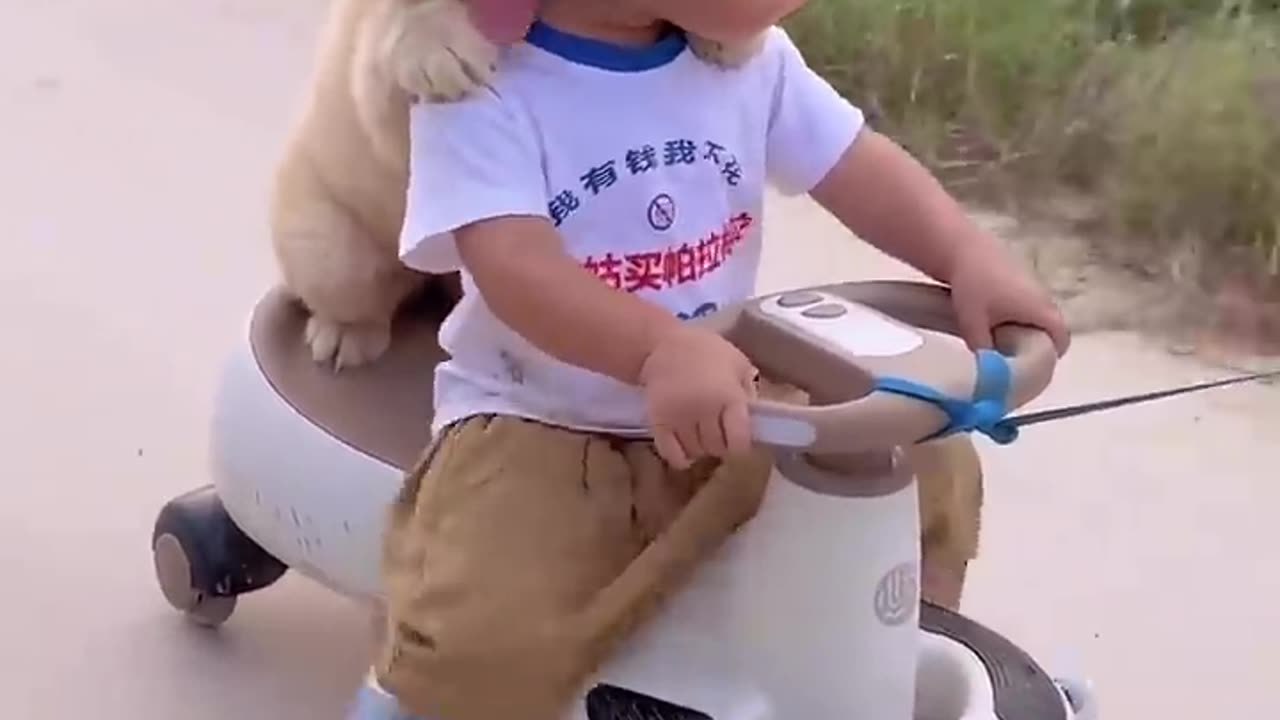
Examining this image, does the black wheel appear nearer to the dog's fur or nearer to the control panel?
the dog's fur

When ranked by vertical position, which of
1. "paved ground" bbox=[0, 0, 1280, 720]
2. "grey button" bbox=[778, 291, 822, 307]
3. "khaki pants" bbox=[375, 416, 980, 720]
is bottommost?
"paved ground" bbox=[0, 0, 1280, 720]

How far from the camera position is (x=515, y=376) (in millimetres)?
832

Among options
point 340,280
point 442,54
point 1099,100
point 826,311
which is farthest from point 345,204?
point 1099,100

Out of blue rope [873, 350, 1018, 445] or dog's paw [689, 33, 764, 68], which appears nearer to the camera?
blue rope [873, 350, 1018, 445]

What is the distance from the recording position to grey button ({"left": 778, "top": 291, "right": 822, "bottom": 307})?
0.74m

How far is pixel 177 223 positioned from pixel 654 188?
0.89m

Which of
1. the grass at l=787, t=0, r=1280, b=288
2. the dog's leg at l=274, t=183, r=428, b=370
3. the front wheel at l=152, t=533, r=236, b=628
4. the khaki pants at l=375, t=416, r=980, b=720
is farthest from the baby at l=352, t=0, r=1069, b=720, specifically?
the grass at l=787, t=0, r=1280, b=288

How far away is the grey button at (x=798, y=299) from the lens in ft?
2.44

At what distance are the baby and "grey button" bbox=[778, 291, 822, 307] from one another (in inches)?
1.8

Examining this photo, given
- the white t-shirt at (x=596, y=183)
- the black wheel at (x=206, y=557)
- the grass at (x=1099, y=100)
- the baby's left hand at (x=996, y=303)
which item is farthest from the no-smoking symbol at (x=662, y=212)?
the grass at (x=1099, y=100)

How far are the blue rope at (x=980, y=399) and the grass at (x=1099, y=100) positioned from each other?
867mm

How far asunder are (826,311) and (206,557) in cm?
46

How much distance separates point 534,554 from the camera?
0.78 metres

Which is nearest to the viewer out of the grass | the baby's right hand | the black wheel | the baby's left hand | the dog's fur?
the baby's right hand
